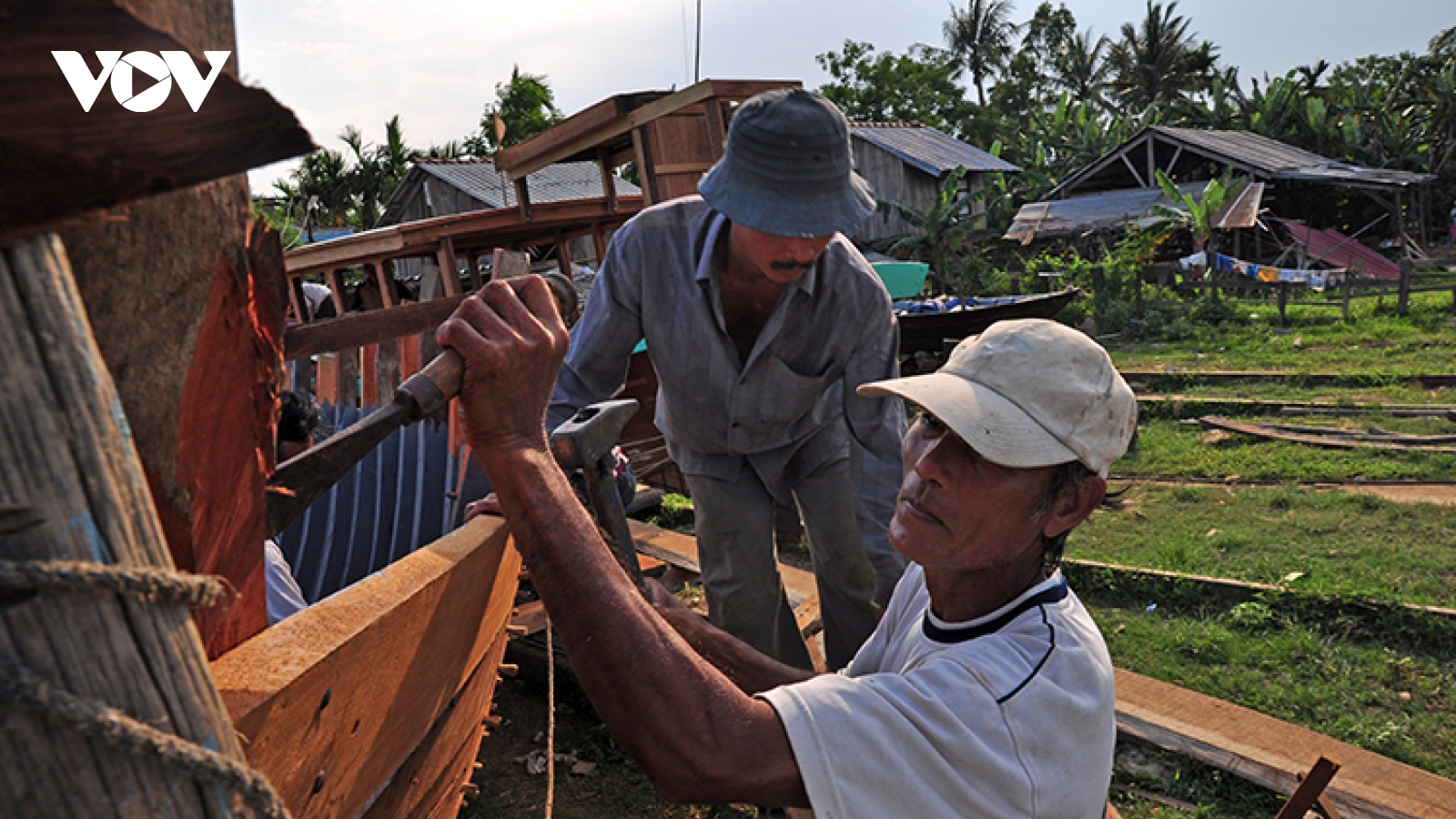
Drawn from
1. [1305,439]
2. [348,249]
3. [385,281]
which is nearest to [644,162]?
[385,281]

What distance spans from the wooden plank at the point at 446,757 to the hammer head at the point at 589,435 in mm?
701

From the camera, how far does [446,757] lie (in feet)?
7.39

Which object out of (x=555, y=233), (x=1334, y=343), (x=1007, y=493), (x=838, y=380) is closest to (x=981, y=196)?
(x=1334, y=343)

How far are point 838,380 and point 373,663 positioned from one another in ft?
6.40

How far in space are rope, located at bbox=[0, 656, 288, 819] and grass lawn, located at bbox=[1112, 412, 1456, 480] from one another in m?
7.07

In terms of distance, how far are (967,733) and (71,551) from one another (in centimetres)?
106

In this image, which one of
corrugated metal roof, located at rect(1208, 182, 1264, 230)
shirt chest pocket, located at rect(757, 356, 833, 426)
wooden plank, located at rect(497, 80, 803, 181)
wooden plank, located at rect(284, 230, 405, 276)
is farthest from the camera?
corrugated metal roof, located at rect(1208, 182, 1264, 230)

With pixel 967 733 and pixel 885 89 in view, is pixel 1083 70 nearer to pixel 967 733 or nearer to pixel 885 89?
pixel 885 89

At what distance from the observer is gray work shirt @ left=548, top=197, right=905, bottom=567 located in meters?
2.82

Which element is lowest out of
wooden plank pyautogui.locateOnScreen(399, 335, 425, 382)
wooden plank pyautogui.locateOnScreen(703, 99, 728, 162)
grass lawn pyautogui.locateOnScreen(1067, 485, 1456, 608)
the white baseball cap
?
grass lawn pyautogui.locateOnScreen(1067, 485, 1456, 608)

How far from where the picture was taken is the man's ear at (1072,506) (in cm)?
156

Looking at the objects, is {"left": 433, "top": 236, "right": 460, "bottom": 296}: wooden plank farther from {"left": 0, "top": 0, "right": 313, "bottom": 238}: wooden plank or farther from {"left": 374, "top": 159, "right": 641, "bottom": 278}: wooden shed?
{"left": 374, "top": 159, "right": 641, "bottom": 278}: wooden shed

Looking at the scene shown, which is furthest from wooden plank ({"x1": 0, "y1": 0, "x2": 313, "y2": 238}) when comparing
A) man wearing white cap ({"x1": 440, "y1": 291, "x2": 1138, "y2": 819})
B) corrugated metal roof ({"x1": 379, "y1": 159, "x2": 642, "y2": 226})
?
corrugated metal roof ({"x1": 379, "y1": 159, "x2": 642, "y2": 226})

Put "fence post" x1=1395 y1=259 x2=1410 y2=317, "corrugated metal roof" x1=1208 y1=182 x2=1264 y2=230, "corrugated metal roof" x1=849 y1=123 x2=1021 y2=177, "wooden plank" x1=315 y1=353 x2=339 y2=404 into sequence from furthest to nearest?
1. "corrugated metal roof" x1=849 y1=123 x2=1021 y2=177
2. "corrugated metal roof" x1=1208 y1=182 x2=1264 y2=230
3. "fence post" x1=1395 y1=259 x2=1410 y2=317
4. "wooden plank" x1=315 y1=353 x2=339 y2=404
